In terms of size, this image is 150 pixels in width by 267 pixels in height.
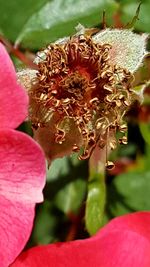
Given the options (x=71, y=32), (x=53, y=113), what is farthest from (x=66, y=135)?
(x=71, y=32)

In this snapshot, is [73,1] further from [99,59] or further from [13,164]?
[13,164]

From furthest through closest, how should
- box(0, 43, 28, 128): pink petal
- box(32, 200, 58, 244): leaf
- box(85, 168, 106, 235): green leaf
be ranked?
box(32, 200, 58, 244): leaf
box(85, 168, 106, 235): green leaf
box(0, 43, 28, 128): pink petal

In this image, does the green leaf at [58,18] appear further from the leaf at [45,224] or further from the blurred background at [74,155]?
the leaf at [45,224]

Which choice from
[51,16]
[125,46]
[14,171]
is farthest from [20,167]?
[51,16]

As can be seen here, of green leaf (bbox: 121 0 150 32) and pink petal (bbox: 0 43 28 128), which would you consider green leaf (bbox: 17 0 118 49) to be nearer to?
green leaf (bbox: 121 0 150 32)

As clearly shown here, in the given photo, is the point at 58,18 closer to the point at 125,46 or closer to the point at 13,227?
the point at 125,46

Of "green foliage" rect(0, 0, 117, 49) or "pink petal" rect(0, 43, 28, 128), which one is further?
"green foliage" rect(0, 0, 117, 49)

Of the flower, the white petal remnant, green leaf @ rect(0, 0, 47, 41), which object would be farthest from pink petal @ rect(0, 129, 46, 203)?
green leaf @ rect(0, 0, 47, 41)

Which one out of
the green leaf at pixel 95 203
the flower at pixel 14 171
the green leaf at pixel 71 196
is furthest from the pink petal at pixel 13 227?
the green leaf at pixel 71 196
